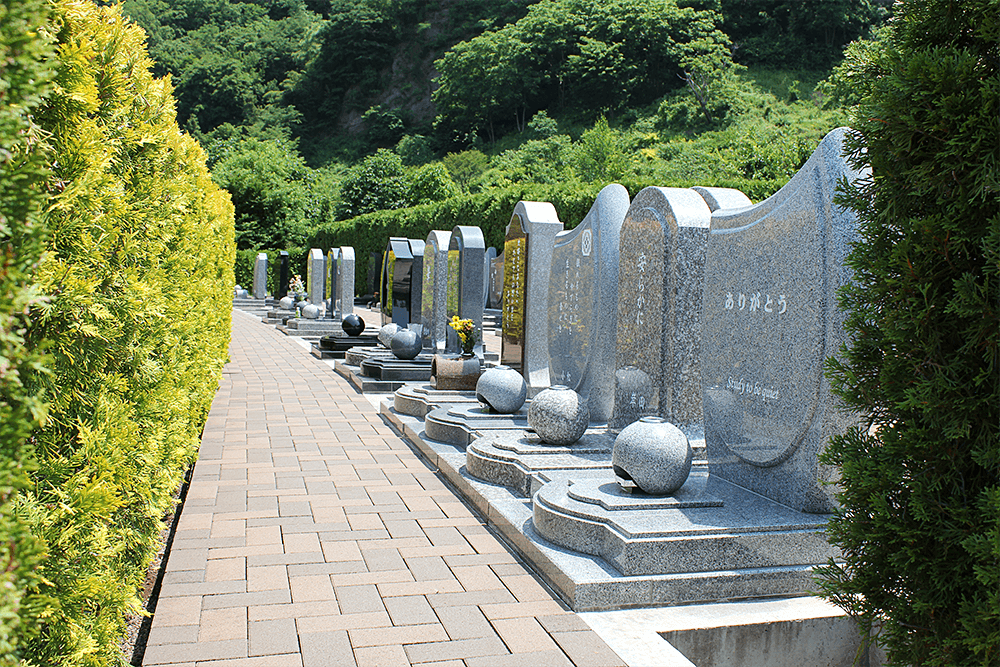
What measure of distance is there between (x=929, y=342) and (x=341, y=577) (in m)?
3.22

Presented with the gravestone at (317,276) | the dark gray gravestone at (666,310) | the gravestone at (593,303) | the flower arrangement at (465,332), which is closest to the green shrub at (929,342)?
the dark gray gravestone at (666,310)

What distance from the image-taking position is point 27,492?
208 cm

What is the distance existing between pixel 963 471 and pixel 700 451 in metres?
3.82

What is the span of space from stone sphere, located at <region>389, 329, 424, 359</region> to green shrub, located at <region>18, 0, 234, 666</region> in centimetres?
821

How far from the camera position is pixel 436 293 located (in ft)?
44.0

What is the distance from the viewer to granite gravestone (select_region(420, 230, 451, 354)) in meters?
13.4

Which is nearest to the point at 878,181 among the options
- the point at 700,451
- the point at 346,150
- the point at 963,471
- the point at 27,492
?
the point at 963,471

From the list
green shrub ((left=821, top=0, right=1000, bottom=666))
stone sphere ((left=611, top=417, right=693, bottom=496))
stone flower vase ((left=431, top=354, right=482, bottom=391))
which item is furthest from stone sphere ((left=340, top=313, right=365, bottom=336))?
green shrub ((left=821, top=0, right=1000, bottom=666))

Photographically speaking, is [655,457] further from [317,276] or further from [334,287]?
[317,276]

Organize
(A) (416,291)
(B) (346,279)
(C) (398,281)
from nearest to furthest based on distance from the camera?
(A) (416,291), (C) (398,281), (B) (346,279)

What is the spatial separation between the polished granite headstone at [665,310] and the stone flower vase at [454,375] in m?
3.21

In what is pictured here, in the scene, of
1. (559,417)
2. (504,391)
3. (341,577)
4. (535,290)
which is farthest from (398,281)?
(341,577)

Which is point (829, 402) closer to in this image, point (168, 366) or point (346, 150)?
point (168, 366)

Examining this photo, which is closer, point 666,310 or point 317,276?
point 666,310
